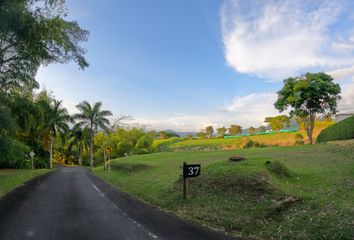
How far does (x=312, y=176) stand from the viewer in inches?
520

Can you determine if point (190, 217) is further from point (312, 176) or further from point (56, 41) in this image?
point (56, 41)

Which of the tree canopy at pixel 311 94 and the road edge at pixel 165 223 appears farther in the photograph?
the tree canopy at pixel 311 94

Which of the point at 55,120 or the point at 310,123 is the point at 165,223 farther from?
the point at 55,120

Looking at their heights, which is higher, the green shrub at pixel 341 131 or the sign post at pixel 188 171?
the green shrub at pixel 341 131

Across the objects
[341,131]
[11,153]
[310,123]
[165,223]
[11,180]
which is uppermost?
[310,123]

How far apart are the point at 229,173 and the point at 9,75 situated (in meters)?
13.9

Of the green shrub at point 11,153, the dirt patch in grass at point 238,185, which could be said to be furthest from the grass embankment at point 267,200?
the green shrub at point 11,153

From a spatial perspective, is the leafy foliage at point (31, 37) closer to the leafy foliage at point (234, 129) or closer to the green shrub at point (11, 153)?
the green shrub at point (11, 153)

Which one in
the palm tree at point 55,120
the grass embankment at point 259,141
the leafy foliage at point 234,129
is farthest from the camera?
the leafy foliage at point 234,129

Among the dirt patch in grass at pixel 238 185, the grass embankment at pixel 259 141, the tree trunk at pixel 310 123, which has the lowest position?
the dirt patch in grass at pixel 238 185

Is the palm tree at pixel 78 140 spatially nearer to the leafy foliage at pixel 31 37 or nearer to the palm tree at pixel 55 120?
the palm tree at pixel 55 120

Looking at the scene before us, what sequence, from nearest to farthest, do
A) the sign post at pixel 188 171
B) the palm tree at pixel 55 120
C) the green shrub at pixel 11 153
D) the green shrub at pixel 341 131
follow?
the sign post at pixel 188 171 < the green shrub at pixel 11 153 < the green shrub at pixel 341 131 < the palm tree at pixel 55 120

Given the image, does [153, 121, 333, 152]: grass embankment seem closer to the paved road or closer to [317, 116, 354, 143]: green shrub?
[317, 116, 354, 143]: green shrub

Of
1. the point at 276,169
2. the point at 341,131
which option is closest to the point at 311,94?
the point at 341,131
